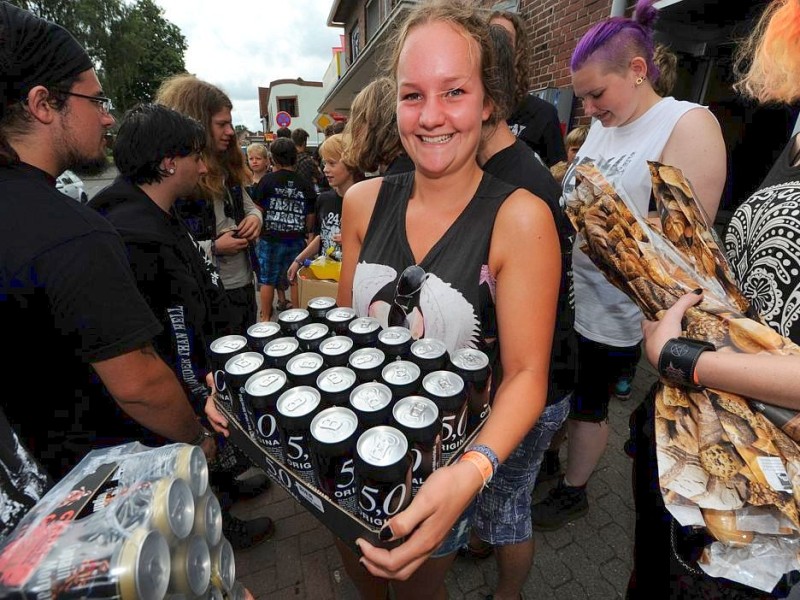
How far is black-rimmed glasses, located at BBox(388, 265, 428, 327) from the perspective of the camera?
50.9 inches

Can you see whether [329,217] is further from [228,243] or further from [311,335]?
[311,335]

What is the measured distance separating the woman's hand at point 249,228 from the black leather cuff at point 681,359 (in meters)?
2.90

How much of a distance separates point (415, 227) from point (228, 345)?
2.50 ft

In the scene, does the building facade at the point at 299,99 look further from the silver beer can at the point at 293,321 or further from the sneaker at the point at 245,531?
the silver beer can at the point at 293,321

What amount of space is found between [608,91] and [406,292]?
1.57m

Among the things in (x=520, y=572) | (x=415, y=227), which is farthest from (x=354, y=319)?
(x=520, y=572)

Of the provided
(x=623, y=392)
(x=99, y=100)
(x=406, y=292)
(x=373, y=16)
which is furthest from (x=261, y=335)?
(x=373, y=16)

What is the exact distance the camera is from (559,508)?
2.35 m

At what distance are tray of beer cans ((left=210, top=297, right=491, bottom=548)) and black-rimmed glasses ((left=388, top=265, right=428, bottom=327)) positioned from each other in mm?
113

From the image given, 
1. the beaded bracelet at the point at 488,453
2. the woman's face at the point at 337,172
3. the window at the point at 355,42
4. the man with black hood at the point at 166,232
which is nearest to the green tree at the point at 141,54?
the window at the point at 355,42

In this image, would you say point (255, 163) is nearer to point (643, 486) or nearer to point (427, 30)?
point (427, 30)

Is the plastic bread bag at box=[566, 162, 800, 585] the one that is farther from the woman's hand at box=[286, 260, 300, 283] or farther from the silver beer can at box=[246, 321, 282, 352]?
the woman's hand at box=[286, 260, 300, 283]

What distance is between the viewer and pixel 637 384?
3.81 metres

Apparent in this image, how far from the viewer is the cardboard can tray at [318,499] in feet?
3.01
